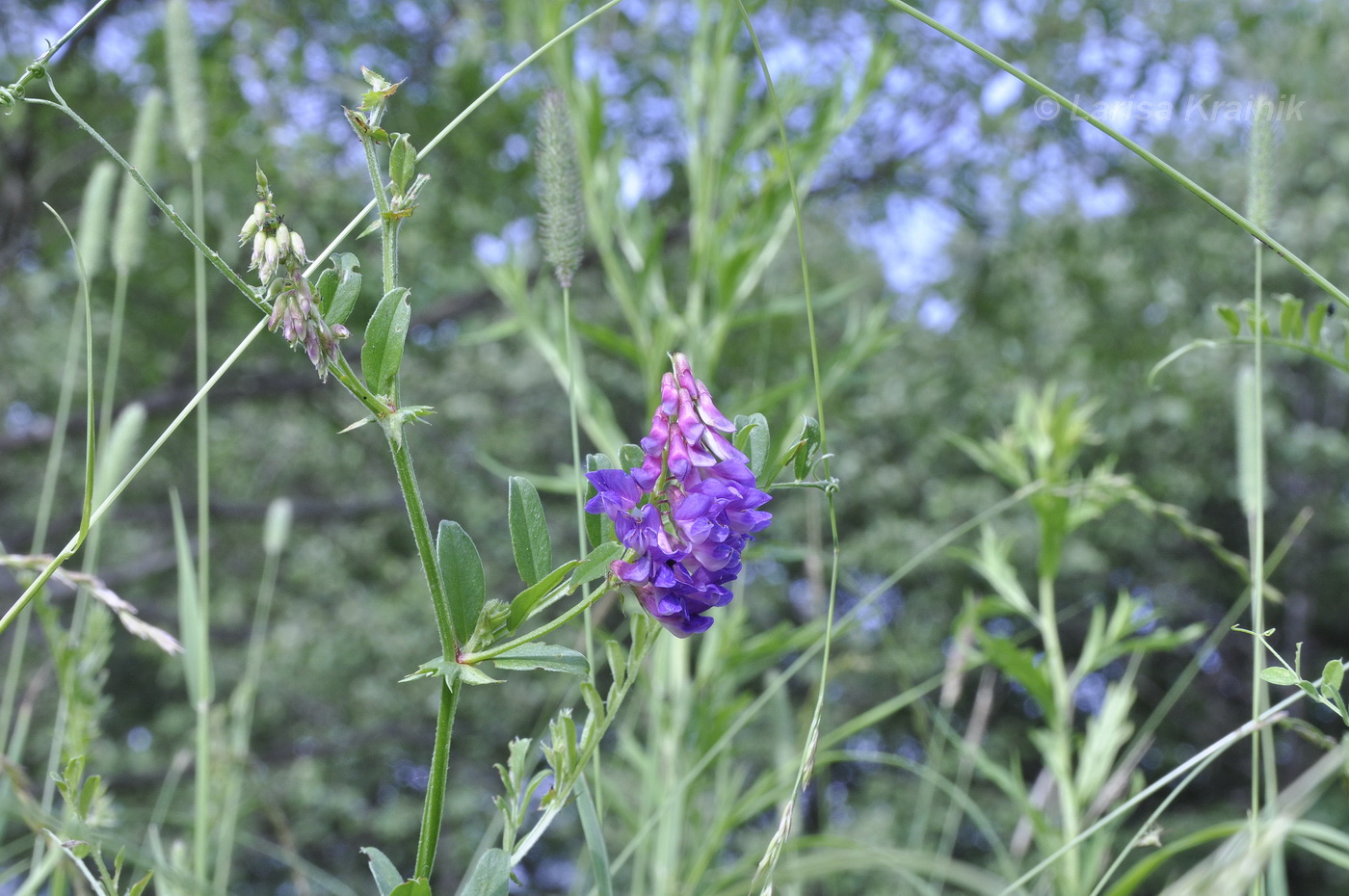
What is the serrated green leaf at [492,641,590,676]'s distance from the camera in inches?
17.8

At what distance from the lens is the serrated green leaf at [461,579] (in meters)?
0.45

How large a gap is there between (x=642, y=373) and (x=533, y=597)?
9.15 ft

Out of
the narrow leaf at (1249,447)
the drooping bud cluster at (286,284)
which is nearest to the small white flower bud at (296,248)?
the drooping bud cluster at (286,284)

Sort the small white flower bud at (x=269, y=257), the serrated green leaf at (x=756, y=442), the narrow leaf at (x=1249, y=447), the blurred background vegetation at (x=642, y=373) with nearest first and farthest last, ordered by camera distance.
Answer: the small white flower bud at (x=269, y=257) < the serrated green leaf at (x=756, y=442) < the narrow leaf at (x=1249, y=447) < the blurred background vegetation at (x=642, y=373)

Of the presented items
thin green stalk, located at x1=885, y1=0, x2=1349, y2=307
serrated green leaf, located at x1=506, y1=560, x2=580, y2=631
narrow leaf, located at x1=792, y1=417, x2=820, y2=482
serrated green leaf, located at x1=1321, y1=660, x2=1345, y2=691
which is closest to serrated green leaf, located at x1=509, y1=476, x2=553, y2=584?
serrated green leaf, located at x1=506, y1=560, x2=580, y2=631

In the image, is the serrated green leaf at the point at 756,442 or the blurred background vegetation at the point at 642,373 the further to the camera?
the blurred background vegetation at the point at 642,373

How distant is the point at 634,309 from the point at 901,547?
3516 millimetres

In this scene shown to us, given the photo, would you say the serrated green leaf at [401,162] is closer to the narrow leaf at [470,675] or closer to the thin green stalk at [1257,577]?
the narrow leaf at [470,675]

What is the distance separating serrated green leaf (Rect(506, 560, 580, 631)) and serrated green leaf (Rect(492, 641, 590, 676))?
0.01 meters

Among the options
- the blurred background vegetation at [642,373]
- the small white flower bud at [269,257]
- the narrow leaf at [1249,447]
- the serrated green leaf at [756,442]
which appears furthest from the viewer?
the blurred background vegetation at [642,373]

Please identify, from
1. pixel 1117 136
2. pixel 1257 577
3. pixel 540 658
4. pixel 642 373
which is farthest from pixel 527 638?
pixel 642 373

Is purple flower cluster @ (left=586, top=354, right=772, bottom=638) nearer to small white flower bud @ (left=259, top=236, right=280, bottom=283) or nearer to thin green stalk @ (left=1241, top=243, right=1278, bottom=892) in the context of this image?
small white flower bud @ (left=259, top=236, right=280, bottom=283)

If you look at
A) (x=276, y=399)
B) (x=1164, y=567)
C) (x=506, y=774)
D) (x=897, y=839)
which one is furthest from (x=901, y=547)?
(x=506, y=774)

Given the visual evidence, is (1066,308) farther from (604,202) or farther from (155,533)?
(155,533)
